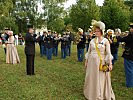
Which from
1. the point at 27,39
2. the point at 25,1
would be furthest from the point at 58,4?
the point at 27,39

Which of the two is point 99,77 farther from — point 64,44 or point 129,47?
point 64,44

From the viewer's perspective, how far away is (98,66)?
657 cm

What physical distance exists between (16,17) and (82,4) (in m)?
15.6

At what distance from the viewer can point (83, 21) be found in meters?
40.8

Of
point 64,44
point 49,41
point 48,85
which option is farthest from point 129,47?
point 64,44

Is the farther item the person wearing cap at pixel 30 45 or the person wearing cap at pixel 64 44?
the person wearing cap at pixel 64 44

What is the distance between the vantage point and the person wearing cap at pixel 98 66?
6.54 meters

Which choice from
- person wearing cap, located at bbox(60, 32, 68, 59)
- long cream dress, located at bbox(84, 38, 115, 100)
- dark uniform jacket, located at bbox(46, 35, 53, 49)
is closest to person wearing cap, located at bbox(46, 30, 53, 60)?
dark uniform jacket, located at bbox(46, 35, 53, 49)

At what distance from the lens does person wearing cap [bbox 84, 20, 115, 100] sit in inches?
257

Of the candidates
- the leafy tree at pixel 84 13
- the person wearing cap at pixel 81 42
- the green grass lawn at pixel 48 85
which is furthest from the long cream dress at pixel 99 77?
the leafy tree at pixel 84 13

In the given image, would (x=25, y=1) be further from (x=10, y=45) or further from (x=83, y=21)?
(x=10, y=45)

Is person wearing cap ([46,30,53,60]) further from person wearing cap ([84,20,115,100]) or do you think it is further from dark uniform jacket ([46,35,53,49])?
person wearing cap ([84,20,115,100])

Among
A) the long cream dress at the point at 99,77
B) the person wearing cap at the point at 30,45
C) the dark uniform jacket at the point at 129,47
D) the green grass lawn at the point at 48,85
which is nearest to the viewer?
the long cream dress at the point at 99,77

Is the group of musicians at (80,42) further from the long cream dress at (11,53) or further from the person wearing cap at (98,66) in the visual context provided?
the long cream dress at (11,53)
